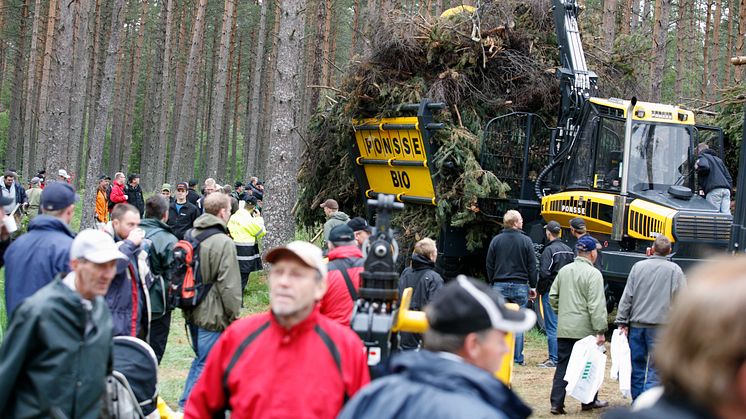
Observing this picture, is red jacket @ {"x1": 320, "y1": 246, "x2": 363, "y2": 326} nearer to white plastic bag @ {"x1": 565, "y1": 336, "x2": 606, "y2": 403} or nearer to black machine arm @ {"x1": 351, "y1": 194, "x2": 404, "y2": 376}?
black machine arm @ {"x1": 351, "y1": 194, "x2": 404, "y2": 376}

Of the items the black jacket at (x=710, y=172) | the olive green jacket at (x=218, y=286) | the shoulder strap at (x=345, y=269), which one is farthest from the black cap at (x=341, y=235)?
the black jacket at (x=710, y=172)

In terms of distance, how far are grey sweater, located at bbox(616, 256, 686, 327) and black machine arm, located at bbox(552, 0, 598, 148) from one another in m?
5.48

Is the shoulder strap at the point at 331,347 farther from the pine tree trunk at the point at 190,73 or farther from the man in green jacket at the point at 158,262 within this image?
the pine tree trunk at the point at 190,73

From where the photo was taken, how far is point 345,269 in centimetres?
679

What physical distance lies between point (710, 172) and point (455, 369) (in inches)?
455

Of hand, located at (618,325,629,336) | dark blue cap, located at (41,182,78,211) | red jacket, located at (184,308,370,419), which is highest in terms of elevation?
dark blue cap, located at (41,182,78,211)

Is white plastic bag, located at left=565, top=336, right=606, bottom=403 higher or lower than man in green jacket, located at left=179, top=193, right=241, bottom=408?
lower

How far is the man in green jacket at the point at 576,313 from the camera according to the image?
9.76 meters

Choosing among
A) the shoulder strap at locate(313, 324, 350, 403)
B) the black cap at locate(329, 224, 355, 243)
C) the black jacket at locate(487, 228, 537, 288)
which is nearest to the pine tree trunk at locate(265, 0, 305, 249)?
the black jacket at locate(487, 228, 537, 288)

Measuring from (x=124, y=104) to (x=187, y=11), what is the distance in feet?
22.0

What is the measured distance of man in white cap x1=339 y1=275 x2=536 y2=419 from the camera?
2719 millimetres

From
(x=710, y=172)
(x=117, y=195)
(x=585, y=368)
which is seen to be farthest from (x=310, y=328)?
(x=117, y=195)

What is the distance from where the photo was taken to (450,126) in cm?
1491

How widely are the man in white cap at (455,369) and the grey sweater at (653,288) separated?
20.4 feet
